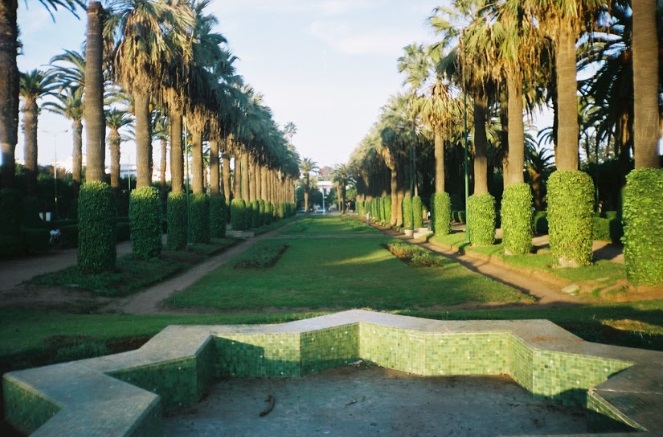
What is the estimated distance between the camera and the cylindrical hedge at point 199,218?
111ft

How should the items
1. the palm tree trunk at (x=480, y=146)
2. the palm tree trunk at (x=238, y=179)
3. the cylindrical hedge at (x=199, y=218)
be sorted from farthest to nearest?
the palm tree trunk at (x=238, y=179), the cylindrical hedge at (x=199, y=218), the palm tree trunk at (x=480, y=146)

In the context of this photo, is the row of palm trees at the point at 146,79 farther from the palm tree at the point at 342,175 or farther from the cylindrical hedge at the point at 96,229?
the palm tree at the point at 342,175

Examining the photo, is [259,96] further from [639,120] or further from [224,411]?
[224,411]

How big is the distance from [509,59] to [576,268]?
8922mm

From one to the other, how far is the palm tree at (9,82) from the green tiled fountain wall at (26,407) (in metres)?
23.3

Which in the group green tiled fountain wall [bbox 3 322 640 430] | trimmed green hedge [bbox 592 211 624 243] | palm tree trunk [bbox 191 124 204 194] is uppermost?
palm tree trunk [bbox 191 124 204 194]

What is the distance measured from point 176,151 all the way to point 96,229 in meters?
12.9

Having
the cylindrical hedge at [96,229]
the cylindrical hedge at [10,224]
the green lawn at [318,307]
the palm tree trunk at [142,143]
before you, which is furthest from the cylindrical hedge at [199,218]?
the cylindrical hedge at [96,229]

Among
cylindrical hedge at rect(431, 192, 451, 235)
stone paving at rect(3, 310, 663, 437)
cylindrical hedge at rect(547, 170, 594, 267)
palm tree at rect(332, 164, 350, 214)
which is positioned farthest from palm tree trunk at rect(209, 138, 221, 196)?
palm tree at rect(332, 164, 350, 214)

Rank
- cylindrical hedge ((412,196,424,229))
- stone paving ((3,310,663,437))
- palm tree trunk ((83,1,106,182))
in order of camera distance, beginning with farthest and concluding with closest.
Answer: cylindrical hedge ((412,196,424,229))
palm tree trunk ((83,1,106,182))
stone paving ((3,310,663,437))

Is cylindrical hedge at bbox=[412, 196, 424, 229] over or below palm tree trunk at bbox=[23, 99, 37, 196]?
below

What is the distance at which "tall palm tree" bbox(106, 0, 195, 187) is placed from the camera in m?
24.9

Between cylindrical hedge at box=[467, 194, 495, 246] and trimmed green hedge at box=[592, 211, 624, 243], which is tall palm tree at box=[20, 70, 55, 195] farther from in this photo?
trimmed green hedge at box=[592, 211, 624, 243]

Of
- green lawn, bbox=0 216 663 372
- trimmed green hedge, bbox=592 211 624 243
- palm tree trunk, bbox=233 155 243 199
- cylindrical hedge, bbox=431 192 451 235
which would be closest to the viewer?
green lawn, bbox=0 216 663 372
